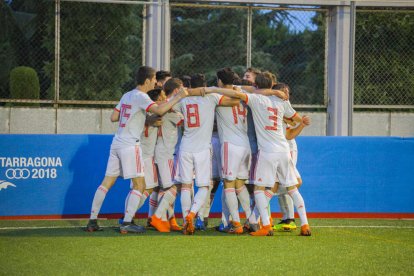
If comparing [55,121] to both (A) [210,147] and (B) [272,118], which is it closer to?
(A) [210,147]

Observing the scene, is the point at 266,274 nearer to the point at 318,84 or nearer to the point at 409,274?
the point at 409,274

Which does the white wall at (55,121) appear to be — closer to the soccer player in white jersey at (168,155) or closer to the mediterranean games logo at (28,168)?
the mediterranean games logo at (28,168)

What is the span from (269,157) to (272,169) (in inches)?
6.2

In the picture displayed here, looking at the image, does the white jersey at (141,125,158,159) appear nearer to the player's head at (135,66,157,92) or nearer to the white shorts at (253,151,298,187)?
the player's head at (135,66,157,92)

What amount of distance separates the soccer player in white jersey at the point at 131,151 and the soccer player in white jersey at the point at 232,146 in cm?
100

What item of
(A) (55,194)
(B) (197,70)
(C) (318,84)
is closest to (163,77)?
(A) (55,194)

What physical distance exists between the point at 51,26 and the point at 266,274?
11.5m

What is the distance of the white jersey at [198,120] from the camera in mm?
10125

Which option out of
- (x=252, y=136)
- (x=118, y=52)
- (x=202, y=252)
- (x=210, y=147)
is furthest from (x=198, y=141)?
(x=118, y=52)

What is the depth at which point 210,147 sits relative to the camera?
10273 millimetres

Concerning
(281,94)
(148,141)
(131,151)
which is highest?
(281,94)

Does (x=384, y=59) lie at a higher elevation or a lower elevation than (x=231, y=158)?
higher

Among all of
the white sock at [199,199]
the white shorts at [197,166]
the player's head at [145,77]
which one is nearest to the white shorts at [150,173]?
the white shorts at [197,166]

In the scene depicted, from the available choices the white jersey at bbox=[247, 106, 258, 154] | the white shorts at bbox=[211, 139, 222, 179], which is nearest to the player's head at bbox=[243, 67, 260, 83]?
the white jersey at bbox=[247, 106, 258, 154]
